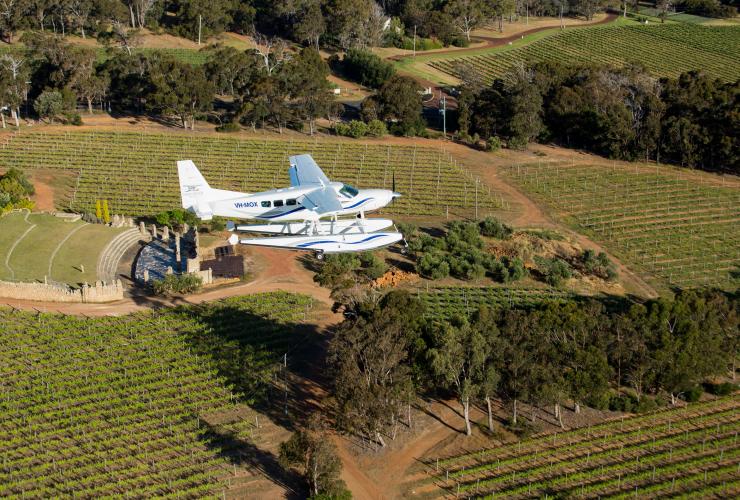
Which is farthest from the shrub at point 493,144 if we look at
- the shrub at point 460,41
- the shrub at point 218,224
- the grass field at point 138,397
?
the shrub at point 460,41

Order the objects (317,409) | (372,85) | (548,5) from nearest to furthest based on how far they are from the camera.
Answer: (317,409) → (372,85) → (548,5)

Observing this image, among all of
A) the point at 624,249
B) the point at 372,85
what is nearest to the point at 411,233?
the point at 624,249

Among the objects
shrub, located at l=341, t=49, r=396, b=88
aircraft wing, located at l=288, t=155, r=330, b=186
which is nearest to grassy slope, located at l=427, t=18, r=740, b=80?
shrub, located at l=341, t=49, r=396, b=88

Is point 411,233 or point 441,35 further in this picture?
point 441,35

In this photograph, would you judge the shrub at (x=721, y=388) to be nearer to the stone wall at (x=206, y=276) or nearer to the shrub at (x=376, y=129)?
the stone wall at (x=206, y=276)

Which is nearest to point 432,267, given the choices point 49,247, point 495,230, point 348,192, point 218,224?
point 495,230

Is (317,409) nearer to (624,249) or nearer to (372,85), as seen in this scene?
(624,249)
